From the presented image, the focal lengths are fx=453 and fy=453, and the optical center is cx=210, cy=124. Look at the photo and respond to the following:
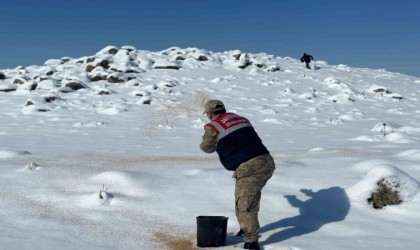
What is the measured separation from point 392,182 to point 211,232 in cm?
280

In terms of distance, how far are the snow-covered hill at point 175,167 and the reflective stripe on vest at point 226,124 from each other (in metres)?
1.25

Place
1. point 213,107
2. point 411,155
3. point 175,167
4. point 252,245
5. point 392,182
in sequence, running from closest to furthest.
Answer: point 252,245 → point 213,107 → point 392,182 → point 175,167 → point 411,155

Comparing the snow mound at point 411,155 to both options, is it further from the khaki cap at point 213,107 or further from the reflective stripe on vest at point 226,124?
the khaki cap at point 213,107

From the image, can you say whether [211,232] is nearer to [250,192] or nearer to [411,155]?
[250,192]

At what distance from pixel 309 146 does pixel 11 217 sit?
25.8 feet

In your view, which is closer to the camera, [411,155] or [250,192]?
[250,192]

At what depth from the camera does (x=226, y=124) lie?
4930mm

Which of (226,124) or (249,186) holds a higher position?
(226,124)

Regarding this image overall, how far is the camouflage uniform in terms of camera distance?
15.7 feet

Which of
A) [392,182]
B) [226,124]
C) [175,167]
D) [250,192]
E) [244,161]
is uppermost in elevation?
[175,167]

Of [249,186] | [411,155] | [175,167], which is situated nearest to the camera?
[249,186]

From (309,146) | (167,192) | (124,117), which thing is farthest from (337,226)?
(124,117)

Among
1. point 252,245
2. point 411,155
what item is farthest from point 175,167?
point 411,155

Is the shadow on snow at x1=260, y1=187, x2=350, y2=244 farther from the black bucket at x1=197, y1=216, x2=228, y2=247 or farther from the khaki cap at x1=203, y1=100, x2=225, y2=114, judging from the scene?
the khaki cap at x1=203, y1=100, x2=225, y2=114
